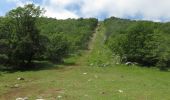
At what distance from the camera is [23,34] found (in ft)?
204

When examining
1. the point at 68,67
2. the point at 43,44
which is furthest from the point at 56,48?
the point at 68,67

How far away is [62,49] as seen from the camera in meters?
76.6

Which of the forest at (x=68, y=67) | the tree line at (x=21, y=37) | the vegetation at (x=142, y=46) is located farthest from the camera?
the vegetation at (x=142, y=46)

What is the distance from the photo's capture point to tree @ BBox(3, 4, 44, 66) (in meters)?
60.5

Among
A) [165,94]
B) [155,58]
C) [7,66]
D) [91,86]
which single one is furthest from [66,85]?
[155,58]

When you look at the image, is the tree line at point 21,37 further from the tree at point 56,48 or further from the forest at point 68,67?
the tree at point 56,48

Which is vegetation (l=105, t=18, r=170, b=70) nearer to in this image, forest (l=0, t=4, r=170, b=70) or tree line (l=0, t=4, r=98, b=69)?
forest (l=0, t=4, r=170, b=70)

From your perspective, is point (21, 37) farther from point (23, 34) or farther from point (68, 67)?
point (68, 67)

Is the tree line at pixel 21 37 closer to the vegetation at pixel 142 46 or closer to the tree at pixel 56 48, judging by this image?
the tree at pixel 56 48

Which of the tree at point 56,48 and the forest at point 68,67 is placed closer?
the forest at point 68,67

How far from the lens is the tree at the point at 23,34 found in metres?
60.5

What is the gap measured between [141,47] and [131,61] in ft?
10.2

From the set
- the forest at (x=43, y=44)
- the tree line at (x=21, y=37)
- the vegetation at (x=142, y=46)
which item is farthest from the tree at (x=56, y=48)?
the vegetation at (x=142, y=46)

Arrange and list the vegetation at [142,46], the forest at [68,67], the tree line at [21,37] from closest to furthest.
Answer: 1. the forest at [68,67]
2. the tree line at [21,37]
3. the vegetation at [142,46]
